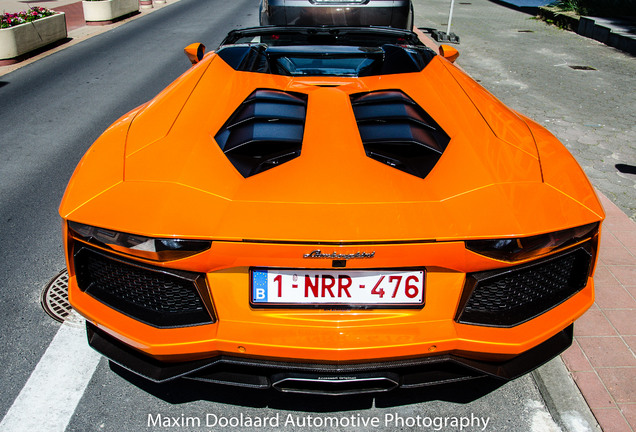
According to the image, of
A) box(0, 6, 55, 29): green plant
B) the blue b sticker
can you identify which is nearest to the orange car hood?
the blue b sticker

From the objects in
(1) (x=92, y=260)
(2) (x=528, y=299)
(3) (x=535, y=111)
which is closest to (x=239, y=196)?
(1) (x=92, y=260)

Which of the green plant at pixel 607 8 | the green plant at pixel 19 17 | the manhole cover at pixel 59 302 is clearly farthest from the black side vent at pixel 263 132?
the green plant at pixel 607 8

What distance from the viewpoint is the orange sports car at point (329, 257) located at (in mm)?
1824

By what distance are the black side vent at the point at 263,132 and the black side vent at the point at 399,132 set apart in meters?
0.28

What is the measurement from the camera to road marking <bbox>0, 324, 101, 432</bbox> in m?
2.30

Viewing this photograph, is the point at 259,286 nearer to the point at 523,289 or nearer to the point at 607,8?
the point at 523,289

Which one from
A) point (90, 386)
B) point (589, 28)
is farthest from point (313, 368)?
point (589, 28)

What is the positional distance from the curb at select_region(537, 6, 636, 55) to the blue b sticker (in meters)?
11.4

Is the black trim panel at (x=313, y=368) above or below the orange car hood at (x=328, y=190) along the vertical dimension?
below

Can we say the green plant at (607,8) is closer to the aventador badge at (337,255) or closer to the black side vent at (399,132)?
the black side vent at (399,132)

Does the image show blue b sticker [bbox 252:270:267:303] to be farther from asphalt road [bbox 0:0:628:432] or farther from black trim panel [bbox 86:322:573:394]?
asphalt road [bbox 0:0:628:432]

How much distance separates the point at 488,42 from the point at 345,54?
31.6ft

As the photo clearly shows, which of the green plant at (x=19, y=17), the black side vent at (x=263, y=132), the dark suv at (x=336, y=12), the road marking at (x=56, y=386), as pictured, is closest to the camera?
the black side vent at (x=263, y=132)

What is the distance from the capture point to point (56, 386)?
2500mm
